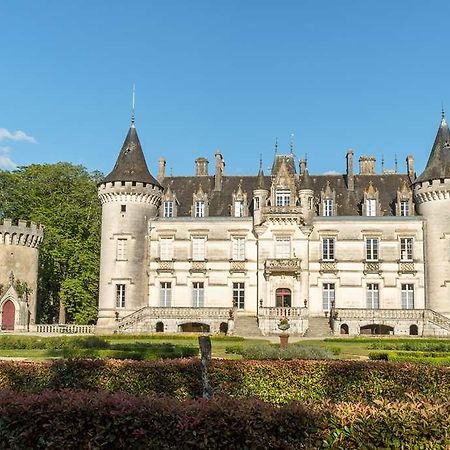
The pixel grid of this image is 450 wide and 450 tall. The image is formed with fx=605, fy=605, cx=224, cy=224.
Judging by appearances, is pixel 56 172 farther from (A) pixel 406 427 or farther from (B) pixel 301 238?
(A) pixel 406 427

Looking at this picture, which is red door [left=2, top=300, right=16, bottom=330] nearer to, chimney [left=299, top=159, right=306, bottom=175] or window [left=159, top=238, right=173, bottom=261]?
window [left=159, top=238, right=173, bottom=261]

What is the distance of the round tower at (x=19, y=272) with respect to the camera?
41438 millimetres

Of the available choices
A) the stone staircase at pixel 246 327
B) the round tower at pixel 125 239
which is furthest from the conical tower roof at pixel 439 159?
the round tower at pixel 125 239

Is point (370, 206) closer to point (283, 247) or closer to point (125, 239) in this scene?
point (283, 247)

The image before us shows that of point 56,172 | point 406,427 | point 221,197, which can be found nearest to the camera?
point 406,427

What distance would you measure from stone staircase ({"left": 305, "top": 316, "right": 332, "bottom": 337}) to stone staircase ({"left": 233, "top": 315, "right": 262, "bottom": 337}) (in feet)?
10.7

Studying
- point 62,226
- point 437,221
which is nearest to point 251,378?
point 437,221

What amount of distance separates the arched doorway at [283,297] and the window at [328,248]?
142 inches

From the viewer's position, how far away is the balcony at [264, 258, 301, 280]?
134 feet

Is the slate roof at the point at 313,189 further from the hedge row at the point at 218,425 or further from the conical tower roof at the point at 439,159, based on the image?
the hedge row at the point at 218,425

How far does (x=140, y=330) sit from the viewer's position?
39469 mm

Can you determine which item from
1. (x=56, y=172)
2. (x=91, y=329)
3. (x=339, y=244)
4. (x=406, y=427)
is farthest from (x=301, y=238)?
(x=406, y=427)

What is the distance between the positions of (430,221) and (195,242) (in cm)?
1631

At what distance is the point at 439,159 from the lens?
41562 millimetres
